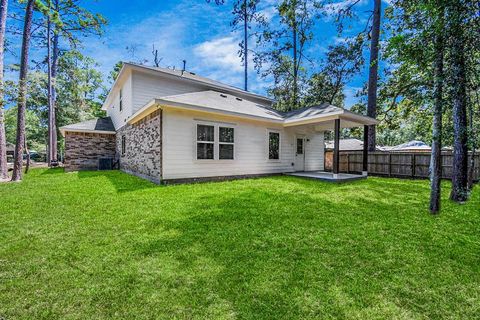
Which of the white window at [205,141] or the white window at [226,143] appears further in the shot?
the white window at [226,143]

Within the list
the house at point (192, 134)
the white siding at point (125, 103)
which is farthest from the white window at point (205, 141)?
the white siding at point (125, 103)

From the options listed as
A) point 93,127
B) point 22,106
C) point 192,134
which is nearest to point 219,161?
point 192,134

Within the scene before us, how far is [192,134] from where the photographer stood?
799 centimetres

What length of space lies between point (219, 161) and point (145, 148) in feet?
9.61

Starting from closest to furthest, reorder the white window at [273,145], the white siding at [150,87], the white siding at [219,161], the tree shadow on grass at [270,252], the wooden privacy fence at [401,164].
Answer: the tree shadow on grass at [270,252] < the white siding at [219,161] < the wooden privacy fence at [401,164] < the white window at [273,145] < the white siding at [150,87]

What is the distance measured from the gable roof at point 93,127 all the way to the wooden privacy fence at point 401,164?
14.9 metres

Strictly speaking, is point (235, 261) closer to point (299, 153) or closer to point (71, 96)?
point (299, 153)

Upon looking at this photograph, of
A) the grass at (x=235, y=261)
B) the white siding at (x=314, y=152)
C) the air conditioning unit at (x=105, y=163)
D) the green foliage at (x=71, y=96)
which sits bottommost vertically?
the grass at (x=235, y=261)

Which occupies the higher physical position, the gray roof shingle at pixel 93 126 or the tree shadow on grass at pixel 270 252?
the gray roof shingle at pixel 93 126

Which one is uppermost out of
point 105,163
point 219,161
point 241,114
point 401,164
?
point 241,114

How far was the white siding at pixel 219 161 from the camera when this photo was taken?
755 cm

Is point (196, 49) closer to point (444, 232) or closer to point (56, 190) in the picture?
point (56, 190)

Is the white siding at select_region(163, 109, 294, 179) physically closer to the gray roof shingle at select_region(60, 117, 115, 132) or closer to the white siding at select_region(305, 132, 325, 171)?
the white siding at select_region(305, 132, 325, 171)

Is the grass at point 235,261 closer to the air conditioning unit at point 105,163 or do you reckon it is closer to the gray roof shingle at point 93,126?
the air conditioning unit at point 105,163
